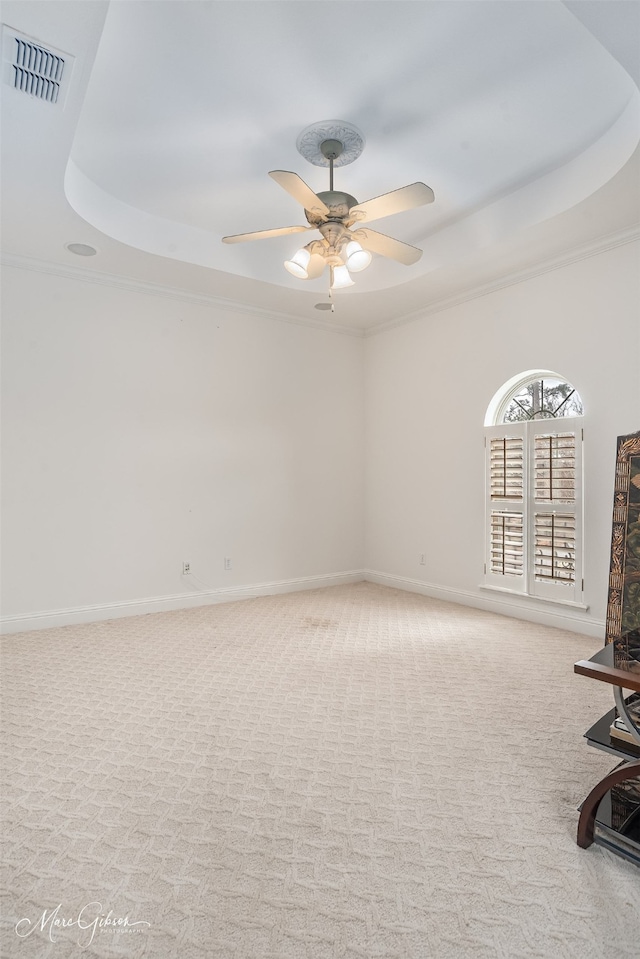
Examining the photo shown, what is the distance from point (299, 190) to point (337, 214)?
364 mm

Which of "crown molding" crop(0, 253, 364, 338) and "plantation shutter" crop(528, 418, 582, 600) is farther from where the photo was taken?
"crown molding" crop(0, 253, 364, 338)

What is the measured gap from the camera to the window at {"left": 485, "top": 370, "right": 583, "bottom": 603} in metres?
4.29

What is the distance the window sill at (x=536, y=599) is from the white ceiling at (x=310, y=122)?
9.19 ft

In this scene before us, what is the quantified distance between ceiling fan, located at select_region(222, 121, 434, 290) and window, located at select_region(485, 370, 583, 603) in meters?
1.90

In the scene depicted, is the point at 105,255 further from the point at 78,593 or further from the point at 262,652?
the point at 262,652

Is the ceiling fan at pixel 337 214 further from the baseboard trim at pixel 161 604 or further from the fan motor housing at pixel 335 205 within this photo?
the baseboard trim at pixel 161 604

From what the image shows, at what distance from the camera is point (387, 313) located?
582 centimetres

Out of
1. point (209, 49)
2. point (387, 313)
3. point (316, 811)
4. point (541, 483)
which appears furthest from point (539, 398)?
point (316, 811)

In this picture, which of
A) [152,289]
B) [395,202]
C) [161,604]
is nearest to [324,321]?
[152,289]

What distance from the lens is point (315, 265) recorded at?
3594 millimetres

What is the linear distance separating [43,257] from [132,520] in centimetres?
233

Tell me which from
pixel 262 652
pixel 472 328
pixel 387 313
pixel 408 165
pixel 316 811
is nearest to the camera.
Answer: pixel 316 811

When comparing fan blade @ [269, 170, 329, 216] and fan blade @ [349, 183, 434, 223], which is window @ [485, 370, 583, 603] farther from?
fan blade @ [269, 170, 329, 216]
